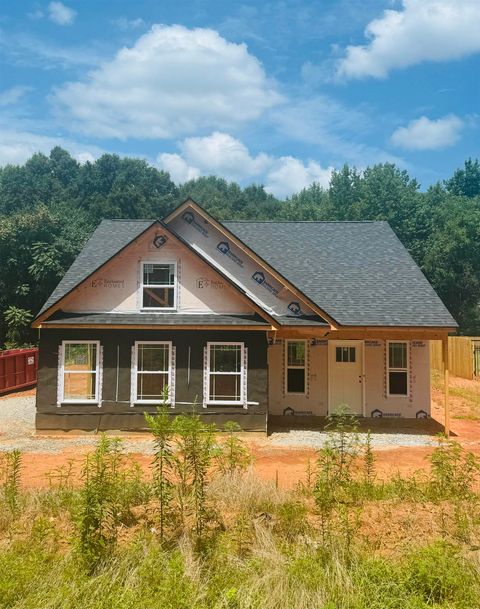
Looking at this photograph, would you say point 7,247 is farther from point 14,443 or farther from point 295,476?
point 295,476

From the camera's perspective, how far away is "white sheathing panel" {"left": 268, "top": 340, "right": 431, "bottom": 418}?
642 inches

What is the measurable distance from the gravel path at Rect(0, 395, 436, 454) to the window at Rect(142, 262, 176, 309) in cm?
A: 415

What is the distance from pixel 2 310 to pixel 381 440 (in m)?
31.5

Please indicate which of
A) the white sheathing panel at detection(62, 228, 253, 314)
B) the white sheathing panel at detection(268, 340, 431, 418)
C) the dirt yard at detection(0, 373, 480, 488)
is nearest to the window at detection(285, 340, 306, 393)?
the white sheathing panel at detection(268, 340, 431, 418)

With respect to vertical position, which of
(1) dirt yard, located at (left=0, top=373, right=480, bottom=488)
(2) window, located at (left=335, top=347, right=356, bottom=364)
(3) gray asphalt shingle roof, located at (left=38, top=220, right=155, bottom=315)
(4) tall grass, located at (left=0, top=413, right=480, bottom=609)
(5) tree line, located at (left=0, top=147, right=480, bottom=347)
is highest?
(5) tree line, located at (left=0, top=147, right=480, bottom=347)

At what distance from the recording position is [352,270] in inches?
709

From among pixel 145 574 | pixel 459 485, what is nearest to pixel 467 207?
pixel 459 485

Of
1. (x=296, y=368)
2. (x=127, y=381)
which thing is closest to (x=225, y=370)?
(x=127, y=381)

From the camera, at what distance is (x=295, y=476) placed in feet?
34.4

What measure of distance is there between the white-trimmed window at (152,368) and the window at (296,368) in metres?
4.40

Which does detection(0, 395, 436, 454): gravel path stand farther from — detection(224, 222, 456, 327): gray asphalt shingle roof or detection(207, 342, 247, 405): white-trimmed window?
detection(224, 222, 456, 327): gray asphalt shingle roof

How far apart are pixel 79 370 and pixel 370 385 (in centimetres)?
959

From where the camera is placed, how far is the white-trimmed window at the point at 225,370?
1462 cm

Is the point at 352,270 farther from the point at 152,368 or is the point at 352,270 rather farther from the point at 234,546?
the point at 234,546
